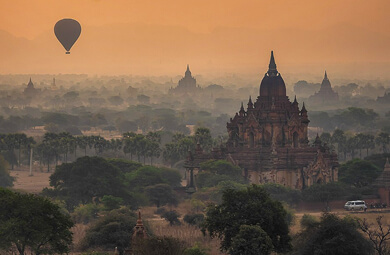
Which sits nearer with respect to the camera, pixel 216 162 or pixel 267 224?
pixel 267 224

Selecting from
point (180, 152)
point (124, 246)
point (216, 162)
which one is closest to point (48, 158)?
point (180, 152)

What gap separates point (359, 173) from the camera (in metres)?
102

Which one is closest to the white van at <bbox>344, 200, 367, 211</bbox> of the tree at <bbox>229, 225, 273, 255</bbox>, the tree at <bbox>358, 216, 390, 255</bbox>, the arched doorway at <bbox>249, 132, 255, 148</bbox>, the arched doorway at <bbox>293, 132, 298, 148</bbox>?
the tree at <bbox>358, 216, 390, 255</bbox>

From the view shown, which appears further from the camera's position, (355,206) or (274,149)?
(274,149)

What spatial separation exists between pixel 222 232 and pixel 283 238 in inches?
130

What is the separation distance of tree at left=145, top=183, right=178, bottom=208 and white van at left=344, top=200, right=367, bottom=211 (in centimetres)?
1377

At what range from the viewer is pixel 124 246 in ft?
214

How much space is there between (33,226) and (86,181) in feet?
121

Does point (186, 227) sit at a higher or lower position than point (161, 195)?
lower

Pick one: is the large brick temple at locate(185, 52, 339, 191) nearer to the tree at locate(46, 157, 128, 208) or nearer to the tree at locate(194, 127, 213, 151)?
the tree at locate(46, 157, 128, 208)

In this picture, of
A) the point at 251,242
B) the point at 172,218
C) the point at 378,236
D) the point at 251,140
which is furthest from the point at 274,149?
the point at 251,242

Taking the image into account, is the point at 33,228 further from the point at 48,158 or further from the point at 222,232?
the point at 48,158

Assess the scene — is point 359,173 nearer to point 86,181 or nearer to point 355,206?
point 355,206

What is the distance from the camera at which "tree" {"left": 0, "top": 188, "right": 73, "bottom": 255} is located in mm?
58031
